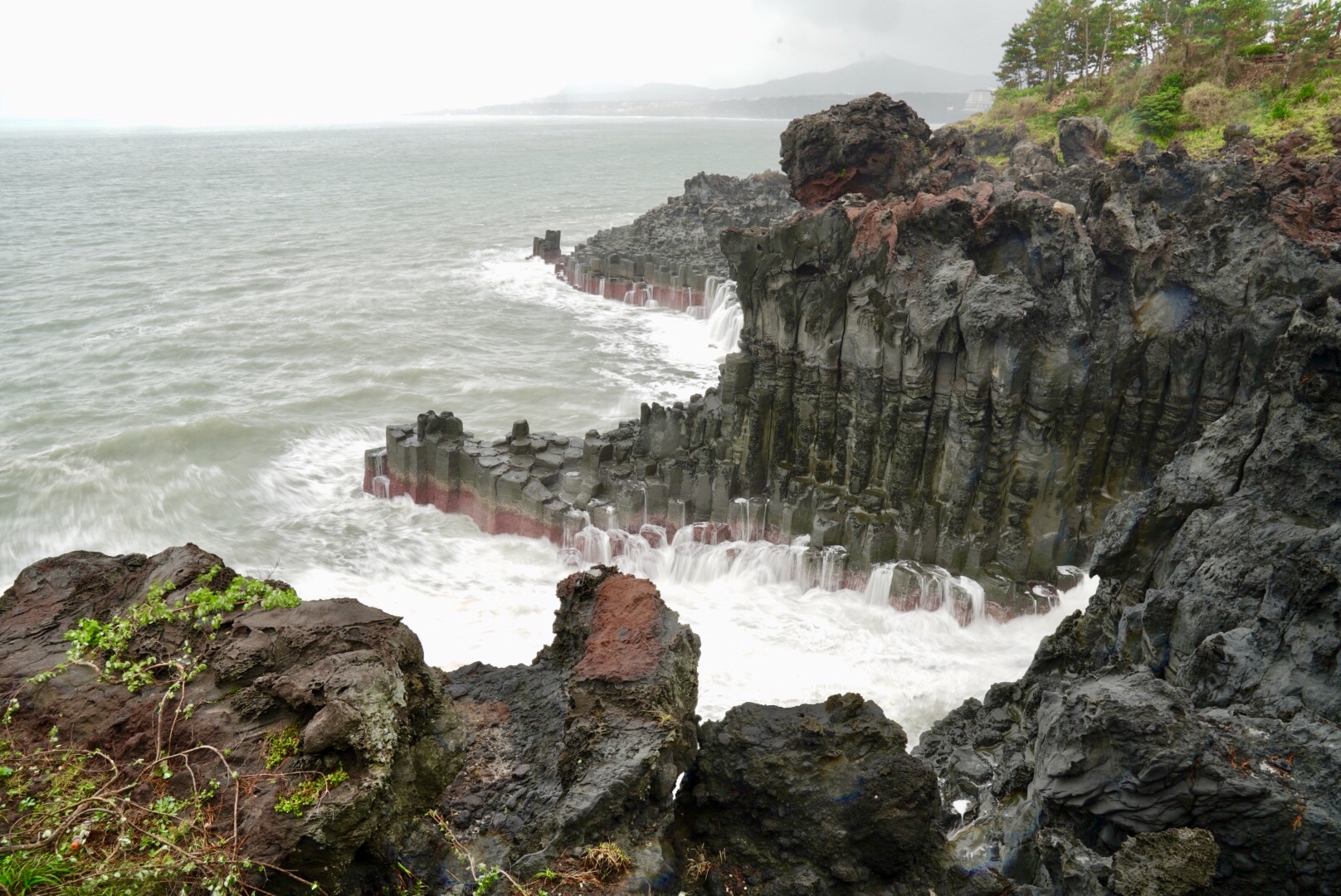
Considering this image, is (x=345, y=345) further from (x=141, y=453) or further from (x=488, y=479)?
(x=488, y=479)

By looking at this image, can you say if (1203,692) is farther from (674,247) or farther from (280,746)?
(674,247)

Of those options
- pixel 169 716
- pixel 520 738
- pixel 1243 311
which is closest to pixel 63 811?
pixel 169 716

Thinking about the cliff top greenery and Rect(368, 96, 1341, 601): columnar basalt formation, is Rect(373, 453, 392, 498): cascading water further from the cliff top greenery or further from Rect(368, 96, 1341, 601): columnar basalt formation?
the cliff top greenery

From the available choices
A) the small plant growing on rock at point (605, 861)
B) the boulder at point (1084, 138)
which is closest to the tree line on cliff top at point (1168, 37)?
the boulder at point (1084, 138)

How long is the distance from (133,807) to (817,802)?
426 centimetres

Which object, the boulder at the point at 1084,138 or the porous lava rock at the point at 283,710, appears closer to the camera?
the porous lava rock at the point at 283,710

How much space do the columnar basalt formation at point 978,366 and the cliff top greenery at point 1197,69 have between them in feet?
61.6

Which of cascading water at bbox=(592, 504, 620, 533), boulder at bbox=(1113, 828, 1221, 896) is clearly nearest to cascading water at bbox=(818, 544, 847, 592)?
cascading water at bbox=(592, 504, 620, 533)

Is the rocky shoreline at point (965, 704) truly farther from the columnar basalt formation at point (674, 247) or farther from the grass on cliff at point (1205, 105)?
the columnar basalt formation at point (674, 247)

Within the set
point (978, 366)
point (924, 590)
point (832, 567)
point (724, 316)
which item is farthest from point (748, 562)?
point (724, 316)

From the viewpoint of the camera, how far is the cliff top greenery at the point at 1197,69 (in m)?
31.8

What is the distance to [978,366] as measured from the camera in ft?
43.9

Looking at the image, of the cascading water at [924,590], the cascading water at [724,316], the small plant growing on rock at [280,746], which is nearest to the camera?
the small plant growing on rock at [280,746]

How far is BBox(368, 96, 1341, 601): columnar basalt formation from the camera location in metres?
13.0
